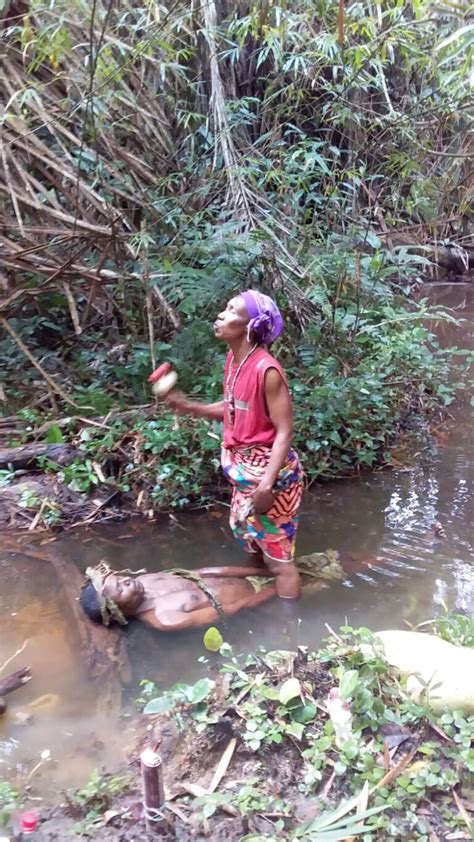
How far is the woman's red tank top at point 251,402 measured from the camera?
251 cm

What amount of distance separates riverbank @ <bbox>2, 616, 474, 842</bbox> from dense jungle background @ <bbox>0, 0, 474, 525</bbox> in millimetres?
1723

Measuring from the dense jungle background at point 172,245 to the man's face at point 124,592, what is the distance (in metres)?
1.00

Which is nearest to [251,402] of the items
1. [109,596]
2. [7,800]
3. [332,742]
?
[109,596]

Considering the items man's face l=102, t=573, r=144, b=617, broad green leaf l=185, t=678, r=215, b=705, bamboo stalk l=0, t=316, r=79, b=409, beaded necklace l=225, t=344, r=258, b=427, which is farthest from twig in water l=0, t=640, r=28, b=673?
bamboo stalk l=0, t=316, r=79, b=409

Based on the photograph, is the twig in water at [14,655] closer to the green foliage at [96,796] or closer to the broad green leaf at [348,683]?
the green foliage at [96,796]

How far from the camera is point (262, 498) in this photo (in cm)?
252

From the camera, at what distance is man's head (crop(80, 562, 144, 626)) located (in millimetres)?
2525

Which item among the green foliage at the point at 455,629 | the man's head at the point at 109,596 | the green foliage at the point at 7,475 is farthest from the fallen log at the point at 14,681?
the green foliage at the point at 455,629

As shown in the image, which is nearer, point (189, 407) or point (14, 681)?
point (14, 681)

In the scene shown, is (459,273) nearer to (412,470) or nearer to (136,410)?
(412,470)

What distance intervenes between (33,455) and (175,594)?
1494mm

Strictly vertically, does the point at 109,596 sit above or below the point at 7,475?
above

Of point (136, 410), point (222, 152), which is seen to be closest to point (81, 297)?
point (136, 410)

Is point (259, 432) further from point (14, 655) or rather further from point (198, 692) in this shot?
point (14, 655)
